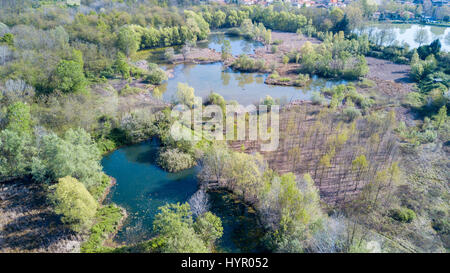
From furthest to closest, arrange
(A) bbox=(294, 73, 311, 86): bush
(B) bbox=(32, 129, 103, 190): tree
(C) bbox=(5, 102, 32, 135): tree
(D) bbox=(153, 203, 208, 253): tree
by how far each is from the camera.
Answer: (A) bbox=(294, 73, 311, 86): bush < (C) bbox=(5, 102, 32, 135): tree < (B) bbox=(32, 129, 103, 190): tree < (D) bbox=(153, 203, 208, 253): tree

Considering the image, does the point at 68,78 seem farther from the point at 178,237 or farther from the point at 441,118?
the point at 441,118

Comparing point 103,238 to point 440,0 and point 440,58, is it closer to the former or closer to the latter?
point 440,58

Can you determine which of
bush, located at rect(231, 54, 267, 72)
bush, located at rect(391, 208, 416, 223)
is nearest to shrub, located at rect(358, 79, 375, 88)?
bush, located at rect(231, 54, 267, 72)

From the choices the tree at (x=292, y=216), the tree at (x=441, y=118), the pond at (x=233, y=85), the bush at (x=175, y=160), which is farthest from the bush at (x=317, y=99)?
the tree at (x=292, y=216)

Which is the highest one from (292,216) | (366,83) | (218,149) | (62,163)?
(62,163)

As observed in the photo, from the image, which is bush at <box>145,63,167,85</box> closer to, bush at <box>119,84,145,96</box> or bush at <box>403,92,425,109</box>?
bush at <box>119,84,145,96</box>

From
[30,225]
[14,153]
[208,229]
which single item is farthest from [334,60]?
[30,225]
